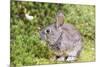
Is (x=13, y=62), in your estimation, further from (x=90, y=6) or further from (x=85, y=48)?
(x=90, y=6)

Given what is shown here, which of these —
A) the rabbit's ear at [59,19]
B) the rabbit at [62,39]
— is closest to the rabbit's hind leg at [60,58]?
the rabbit at [62,39]

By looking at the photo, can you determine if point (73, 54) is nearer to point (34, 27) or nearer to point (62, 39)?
point (62, 39)

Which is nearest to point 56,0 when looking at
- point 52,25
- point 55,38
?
point 52,25

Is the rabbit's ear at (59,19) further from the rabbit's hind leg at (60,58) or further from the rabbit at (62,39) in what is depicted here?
the rabbit's hind leg at (60,58)

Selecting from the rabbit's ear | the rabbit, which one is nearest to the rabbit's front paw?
the rabbit

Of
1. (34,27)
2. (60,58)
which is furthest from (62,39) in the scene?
→ (34,27)

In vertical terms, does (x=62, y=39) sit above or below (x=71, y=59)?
above

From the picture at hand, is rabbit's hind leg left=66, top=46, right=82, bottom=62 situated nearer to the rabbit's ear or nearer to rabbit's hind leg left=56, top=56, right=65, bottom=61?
rabbit's hind leg left=56, top=56, right=65, bottom=61
